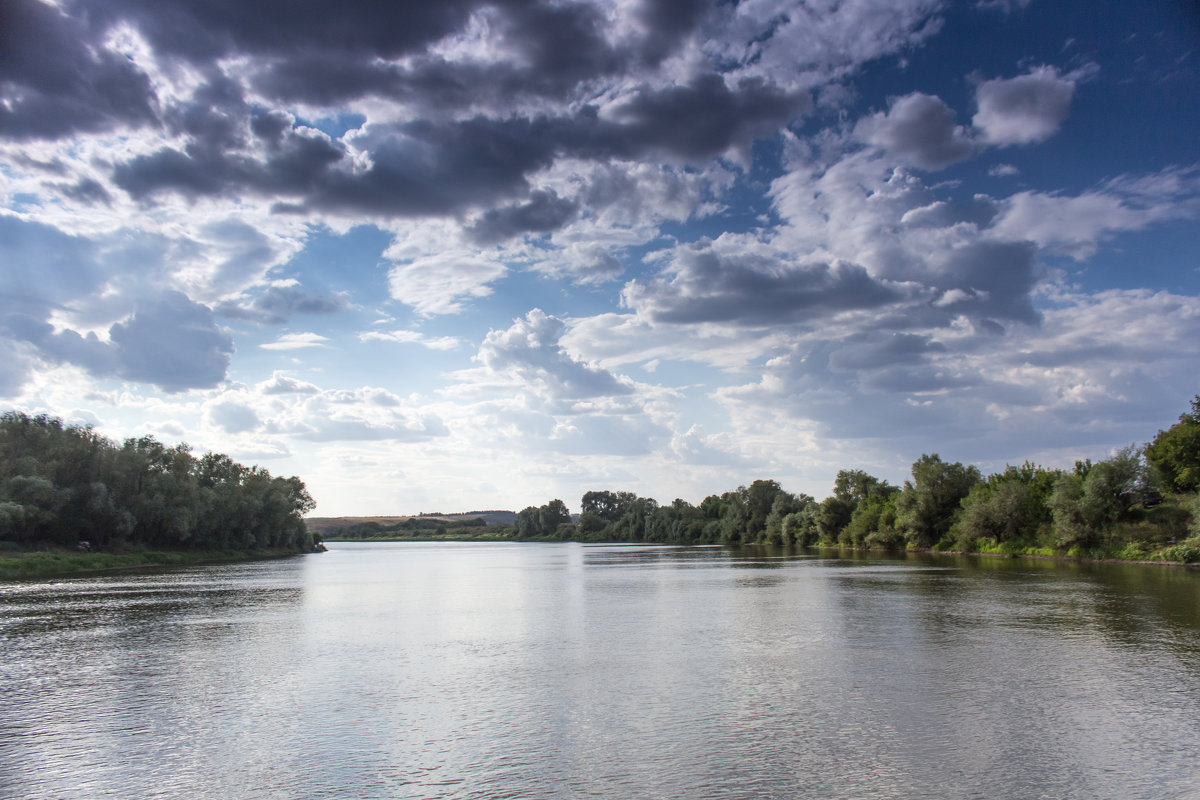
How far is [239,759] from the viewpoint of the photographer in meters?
13.6

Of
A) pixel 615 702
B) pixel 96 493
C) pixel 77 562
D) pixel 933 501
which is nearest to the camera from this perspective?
pixel 615 702

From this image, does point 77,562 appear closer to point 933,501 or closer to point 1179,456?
point 933,501

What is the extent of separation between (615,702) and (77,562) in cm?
6756

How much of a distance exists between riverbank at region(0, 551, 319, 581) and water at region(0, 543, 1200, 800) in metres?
30.9

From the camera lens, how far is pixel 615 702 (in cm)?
1728

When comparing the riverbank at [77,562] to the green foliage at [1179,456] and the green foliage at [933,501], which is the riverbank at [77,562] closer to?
the green foliage at [933,501]

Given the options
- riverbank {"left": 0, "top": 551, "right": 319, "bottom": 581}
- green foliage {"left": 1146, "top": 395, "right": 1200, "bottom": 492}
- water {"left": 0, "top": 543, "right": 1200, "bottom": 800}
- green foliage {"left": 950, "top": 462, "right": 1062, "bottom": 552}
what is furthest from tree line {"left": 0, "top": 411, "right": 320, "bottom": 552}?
green foliage {"left": 1146, "top": 395, "right": 1200, "bottom": 492}

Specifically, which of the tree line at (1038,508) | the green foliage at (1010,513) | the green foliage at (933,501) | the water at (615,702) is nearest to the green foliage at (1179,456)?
the tree line at (1038,508)

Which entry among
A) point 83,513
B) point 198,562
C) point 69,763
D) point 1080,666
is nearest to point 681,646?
point 1080,666

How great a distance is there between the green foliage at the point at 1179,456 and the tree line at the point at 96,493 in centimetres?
9621

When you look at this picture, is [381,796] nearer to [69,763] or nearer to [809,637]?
[69,763]

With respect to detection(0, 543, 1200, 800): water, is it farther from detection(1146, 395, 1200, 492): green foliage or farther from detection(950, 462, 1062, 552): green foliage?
detection(950, 462, 1062, 552): green foliage

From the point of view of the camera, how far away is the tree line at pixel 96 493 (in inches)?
2509

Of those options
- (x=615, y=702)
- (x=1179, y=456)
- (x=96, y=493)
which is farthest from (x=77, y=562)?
(x=1179, y=456)
